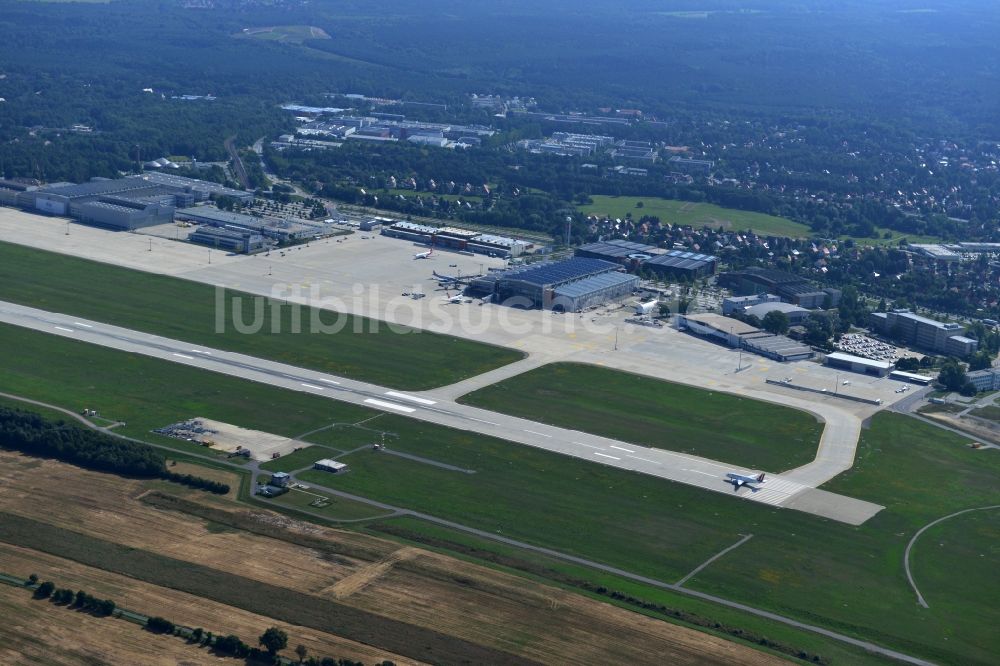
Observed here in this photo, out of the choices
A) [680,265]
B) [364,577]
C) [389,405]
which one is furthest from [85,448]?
[680,265]

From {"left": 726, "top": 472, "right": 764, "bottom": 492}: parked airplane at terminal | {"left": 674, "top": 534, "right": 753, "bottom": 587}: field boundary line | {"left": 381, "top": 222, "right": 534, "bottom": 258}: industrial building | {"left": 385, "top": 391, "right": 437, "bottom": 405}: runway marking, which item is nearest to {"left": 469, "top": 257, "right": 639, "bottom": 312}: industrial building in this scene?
{"left": 381, "top": 222, "right": 534, "bottom": 258}: industrial building

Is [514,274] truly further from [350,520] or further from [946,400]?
[350,520]

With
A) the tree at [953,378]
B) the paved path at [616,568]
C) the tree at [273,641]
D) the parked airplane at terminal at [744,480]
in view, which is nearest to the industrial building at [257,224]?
the paved path at [616,568]

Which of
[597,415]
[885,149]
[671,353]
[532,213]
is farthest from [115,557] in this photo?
[885,149]

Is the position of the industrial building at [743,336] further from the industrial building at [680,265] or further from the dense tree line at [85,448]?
the dense tree line at [85,448]

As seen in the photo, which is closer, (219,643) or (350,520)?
(219,643)

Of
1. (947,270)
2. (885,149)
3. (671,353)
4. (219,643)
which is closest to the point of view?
(219,643)

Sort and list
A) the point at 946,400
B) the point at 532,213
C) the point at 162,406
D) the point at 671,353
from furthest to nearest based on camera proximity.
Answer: the point at 532,213, the point at 671,353, the point at 946,400, the point at 162,406
